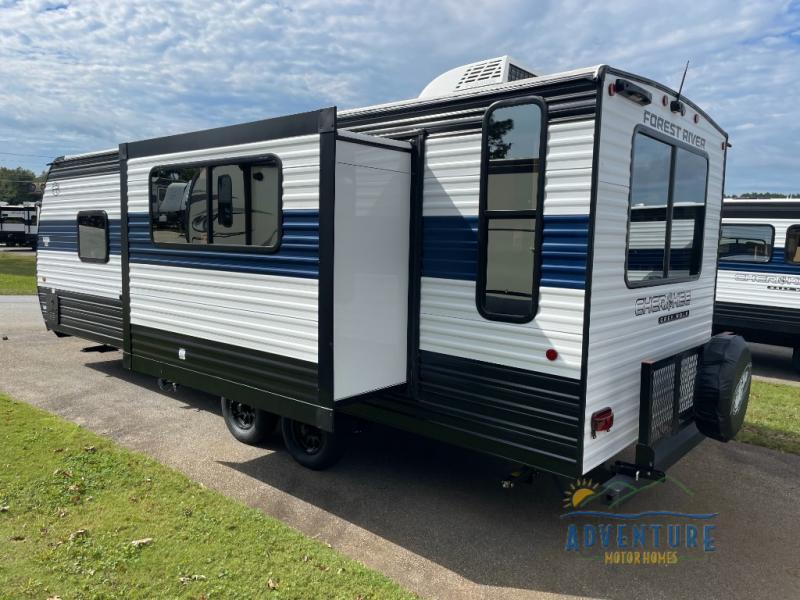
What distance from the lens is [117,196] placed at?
23.8 ft

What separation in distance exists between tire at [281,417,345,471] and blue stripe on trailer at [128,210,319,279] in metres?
1.42

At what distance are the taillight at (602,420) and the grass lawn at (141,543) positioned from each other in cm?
151

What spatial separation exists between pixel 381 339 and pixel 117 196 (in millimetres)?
4495

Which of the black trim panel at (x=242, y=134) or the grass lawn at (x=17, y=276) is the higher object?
the black trim panel at (x=242, y=134)

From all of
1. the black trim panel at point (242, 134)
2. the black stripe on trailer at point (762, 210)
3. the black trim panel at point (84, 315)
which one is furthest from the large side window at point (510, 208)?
the black stripe on trailer at point (762, 210)

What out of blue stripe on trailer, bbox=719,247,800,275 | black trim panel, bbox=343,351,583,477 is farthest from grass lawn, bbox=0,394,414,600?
blue stripe on trailer, bbox=719,247,800,275

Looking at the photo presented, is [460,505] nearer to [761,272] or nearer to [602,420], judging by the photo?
[602,420]

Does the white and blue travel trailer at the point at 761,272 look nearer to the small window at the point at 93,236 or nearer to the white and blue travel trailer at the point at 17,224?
the small window at the point at 93,236

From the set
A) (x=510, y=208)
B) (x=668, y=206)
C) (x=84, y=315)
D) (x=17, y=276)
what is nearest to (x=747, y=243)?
(x=668, y=206)

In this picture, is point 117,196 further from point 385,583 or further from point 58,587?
point 385,583

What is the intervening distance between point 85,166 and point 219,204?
12.4 feet

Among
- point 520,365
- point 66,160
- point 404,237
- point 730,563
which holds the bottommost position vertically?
point 730,563

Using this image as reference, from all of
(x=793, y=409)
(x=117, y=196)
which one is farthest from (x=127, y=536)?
(x=793, y=409)

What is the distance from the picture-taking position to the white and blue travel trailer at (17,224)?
3522cm
